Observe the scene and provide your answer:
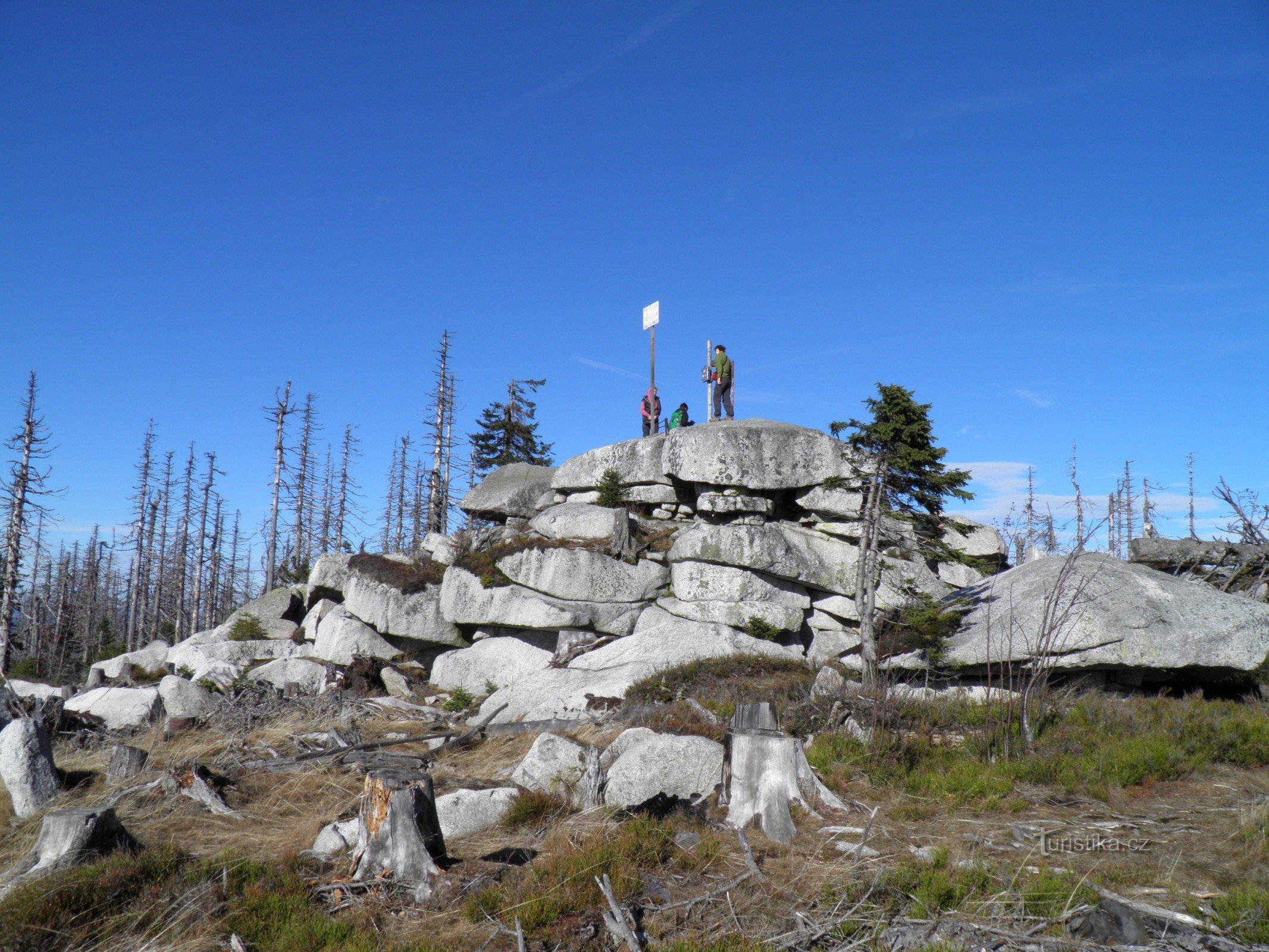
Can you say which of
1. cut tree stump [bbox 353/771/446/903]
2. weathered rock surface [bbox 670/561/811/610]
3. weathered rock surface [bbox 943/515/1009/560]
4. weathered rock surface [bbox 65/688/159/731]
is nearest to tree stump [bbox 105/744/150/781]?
weathered rock surface [bbox 65/688/159/731]

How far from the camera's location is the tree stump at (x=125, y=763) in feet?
32.5

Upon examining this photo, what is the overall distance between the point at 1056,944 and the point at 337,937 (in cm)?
515

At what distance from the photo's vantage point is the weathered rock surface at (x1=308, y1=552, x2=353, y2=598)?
2402 centimetres

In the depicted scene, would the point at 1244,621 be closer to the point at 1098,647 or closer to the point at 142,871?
the point at 1098,647

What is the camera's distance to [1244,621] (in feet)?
40.2

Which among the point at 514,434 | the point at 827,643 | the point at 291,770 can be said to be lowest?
the point at 291,770

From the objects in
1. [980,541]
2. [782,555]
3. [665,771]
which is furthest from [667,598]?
[665,771]

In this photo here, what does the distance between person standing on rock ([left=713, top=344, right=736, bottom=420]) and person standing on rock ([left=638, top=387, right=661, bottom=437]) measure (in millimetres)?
1873

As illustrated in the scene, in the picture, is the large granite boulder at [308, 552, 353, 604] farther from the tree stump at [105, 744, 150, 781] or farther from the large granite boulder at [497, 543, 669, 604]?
the tree stump at [105, 744, 150, 781]

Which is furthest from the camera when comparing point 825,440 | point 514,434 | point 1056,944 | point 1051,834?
point 514,434

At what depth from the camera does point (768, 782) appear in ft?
24.9

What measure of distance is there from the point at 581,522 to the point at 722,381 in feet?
18.7

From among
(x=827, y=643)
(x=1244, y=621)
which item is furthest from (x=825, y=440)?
(x=1244, y=621)

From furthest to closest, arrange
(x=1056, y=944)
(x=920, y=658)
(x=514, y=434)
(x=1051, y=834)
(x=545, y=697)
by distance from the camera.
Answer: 1. (x=514, y=434)
2. (x=545, y=697)
3. (x=920, y=658)
4. (x=1051, y=834)
5. (x=1056, y=944)
